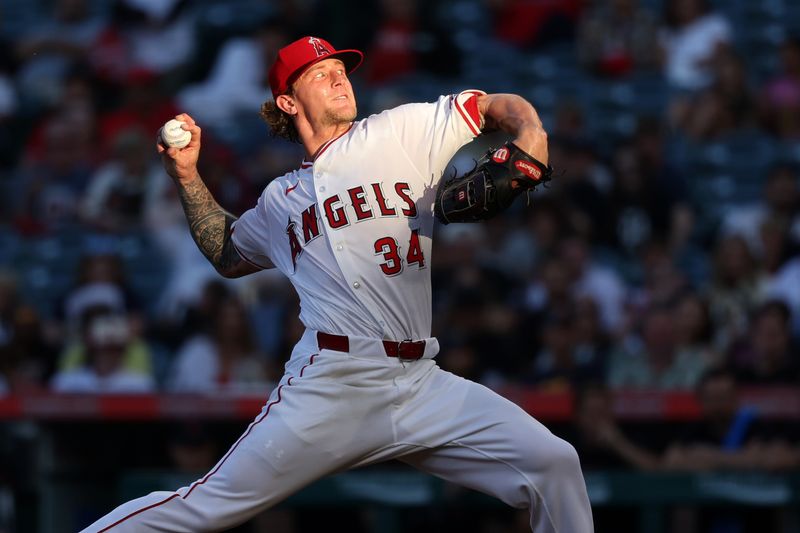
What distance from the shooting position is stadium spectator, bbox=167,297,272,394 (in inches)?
300

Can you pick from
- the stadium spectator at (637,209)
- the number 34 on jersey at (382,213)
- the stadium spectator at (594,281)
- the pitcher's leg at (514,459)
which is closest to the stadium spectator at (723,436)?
the stadium spectator at (594,281)

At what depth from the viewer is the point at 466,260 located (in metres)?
8.20

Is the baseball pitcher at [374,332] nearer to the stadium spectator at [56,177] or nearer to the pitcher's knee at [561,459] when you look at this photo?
the pitcher's knee at [561,459]

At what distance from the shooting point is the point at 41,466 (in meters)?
7.25

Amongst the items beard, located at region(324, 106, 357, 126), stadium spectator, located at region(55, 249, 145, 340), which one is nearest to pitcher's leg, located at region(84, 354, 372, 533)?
beard, located at region(324, 106, 357, 126)

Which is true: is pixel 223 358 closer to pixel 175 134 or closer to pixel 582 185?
pixel 582 185

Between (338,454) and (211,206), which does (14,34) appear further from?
(338,454)

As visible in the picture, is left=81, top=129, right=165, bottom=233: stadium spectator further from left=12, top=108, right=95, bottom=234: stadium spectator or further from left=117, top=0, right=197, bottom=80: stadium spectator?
left=117, top=0, right=197, bottom=80: stadium spectator

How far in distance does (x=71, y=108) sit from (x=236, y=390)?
13.2 ft

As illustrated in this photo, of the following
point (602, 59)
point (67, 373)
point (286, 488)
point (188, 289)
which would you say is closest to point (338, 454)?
point (286, 488)

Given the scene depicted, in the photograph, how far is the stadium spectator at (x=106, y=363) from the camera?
7.73 metres

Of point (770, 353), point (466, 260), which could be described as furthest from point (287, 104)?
point (466, 260)

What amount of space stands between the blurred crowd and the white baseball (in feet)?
8.96

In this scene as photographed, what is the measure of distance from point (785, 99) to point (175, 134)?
5567 millimetres
